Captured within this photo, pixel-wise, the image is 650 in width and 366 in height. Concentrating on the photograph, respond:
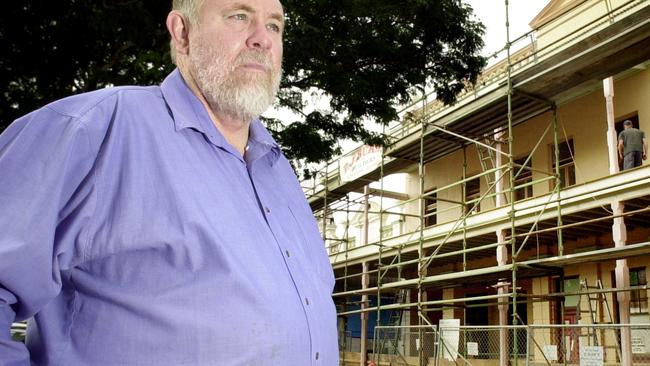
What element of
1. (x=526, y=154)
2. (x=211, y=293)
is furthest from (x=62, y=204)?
(x=526, y=154)

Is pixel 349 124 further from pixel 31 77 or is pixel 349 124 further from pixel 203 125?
pixel 203 125

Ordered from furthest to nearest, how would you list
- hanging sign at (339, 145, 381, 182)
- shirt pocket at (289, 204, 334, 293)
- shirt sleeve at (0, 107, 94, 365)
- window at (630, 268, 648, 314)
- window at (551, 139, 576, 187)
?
1. hanging sign at (339, 145, 381, 182)
2. window at (551, 139, 576, 187)
3. window at (630, 268, 648, 314)
4. shirt pocket at (289, 204, 334, 293)
5. shirt sleeve at (0, 107, 94, 365)

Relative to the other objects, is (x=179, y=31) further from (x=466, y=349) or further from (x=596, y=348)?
(x=466, y=349)

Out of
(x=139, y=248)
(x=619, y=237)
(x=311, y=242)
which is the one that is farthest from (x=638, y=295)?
(x=139, y=248)

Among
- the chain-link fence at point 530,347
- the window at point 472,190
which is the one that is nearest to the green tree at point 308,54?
the chain-link fence at point 530,347

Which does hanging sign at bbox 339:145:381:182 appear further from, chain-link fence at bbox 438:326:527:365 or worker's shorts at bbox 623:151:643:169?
worker's shorts at bbox 623:151:643:169

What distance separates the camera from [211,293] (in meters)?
1.31

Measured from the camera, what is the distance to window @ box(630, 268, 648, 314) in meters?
14.2

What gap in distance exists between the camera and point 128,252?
4.14 ft

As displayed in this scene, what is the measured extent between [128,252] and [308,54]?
6.59 meters

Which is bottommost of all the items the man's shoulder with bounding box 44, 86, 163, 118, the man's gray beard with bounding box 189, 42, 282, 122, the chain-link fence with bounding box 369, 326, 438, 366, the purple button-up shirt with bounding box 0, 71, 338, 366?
the chain-link fence with bounding box 369, 326, 438, 366

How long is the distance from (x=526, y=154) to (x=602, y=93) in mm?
3168

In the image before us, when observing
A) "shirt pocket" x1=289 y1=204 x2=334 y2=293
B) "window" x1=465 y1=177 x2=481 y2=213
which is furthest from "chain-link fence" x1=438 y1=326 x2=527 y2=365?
"shirt pocket" x1=289 y1=204 x2=334 y2=293

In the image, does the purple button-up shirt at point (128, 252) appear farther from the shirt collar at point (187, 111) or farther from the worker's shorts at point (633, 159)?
the worker's shorts at point (633, 159)
